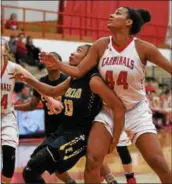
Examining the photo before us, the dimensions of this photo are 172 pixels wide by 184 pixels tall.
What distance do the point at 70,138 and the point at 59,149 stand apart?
0.19 m

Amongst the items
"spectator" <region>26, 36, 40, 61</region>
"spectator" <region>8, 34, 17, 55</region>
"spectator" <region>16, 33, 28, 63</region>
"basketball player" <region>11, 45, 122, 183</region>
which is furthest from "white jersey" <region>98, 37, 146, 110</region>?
"spectator" <region>26, 36, 40, 61</region>

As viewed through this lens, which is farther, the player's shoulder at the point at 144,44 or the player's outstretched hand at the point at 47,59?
the player's shoulder at the point at 144,44

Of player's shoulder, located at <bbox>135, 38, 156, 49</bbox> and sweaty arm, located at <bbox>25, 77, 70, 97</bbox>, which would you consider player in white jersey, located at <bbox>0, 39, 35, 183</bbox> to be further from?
player's shoulder, located at <bbox>135, 38, 156, 49</bbox>

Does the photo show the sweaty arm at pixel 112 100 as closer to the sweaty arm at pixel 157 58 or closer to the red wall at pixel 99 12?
the sweaty arm at pixel 157 58

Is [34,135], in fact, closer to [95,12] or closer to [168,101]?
[168,101]

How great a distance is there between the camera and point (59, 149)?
5.46 m

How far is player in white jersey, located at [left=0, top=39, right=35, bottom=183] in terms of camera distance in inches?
227

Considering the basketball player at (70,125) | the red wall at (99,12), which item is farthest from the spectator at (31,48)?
the basketball player at (70,125)

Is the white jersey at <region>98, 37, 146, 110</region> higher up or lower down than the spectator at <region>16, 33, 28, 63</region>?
higher up

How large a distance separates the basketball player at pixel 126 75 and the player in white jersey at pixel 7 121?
1.01m

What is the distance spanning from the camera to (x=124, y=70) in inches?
204

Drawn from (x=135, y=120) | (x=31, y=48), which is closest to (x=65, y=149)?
(x=135, y=120)

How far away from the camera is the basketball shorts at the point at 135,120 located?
5.31 m

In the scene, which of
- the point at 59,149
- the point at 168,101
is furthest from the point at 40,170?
the point at 168,101
